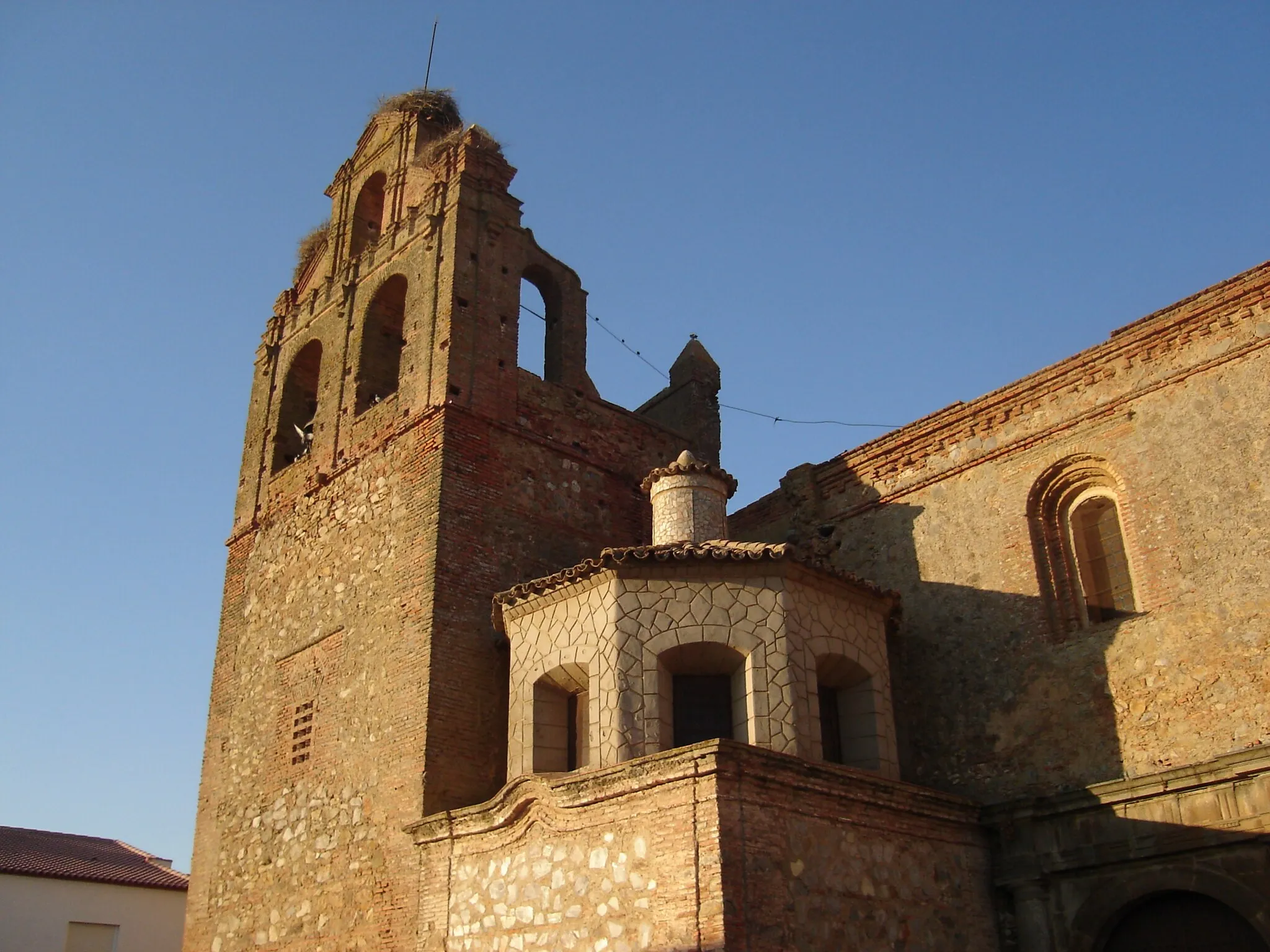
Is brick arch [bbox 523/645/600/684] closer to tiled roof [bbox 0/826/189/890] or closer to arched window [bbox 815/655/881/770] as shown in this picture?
arched window [bbox 815/655/881/770]

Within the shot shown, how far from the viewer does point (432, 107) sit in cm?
1812

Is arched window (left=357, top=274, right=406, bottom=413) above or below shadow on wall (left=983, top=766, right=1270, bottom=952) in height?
above

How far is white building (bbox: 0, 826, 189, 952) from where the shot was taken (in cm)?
2148

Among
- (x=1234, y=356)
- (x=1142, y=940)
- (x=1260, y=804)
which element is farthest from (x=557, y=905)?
(x=1234, y=356)

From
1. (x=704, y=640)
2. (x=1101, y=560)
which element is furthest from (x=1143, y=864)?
(x=704, y=640)

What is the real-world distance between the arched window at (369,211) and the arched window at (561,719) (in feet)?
29.2

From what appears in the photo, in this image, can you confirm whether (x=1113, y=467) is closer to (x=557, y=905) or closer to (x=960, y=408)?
(x=960, y=408)

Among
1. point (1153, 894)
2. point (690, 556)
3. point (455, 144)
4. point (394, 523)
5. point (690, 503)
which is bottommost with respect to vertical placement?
point (1153, 894)

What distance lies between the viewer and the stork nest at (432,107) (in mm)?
18062

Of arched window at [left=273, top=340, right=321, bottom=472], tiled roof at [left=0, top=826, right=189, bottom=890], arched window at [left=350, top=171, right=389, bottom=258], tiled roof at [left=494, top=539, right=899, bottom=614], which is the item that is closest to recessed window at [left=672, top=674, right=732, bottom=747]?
tiled roof at [left=494, top=539, right=899, bottom=614]

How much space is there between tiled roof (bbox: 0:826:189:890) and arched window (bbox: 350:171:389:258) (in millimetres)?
11697

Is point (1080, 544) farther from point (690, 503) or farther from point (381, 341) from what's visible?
point (381, 341)

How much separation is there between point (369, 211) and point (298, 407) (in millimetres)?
3255

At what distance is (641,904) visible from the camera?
30.3ft
